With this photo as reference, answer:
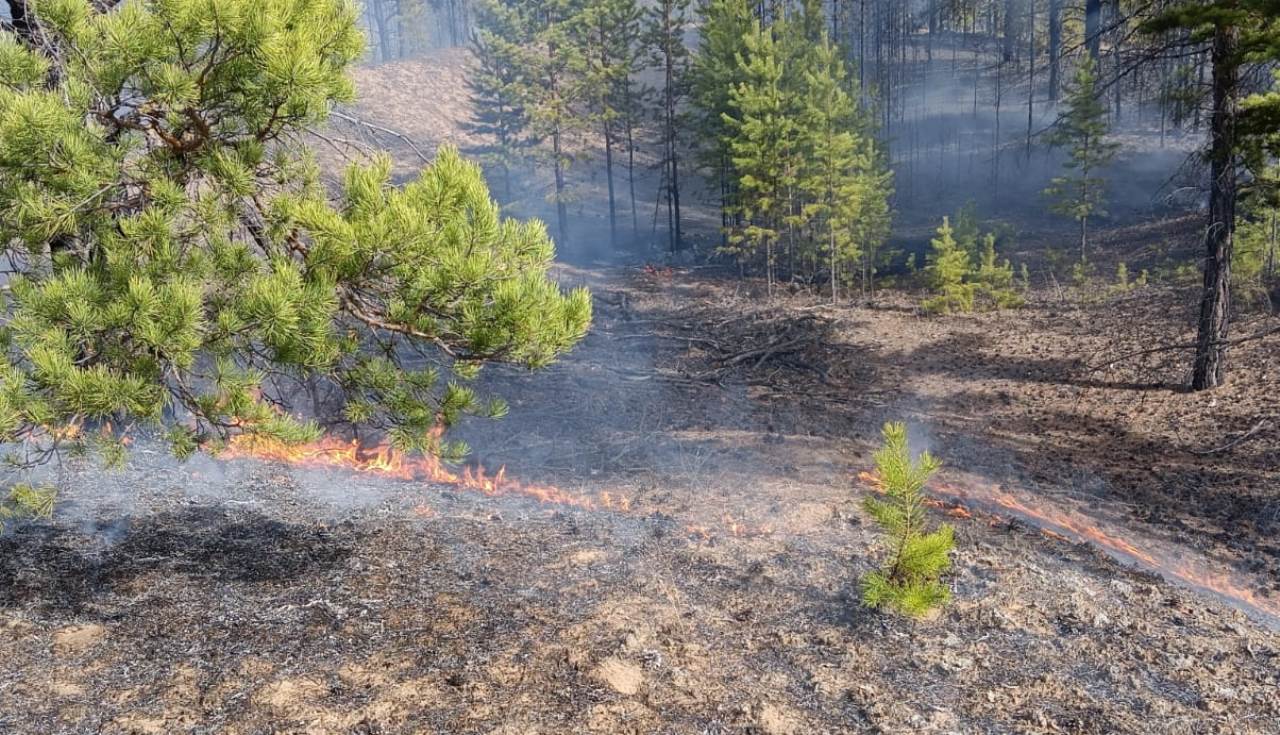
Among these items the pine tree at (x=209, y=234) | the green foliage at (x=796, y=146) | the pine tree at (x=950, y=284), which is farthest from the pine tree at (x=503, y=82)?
the pine tree at (x=209, y=234)

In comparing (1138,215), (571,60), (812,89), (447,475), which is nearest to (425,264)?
(447,475)

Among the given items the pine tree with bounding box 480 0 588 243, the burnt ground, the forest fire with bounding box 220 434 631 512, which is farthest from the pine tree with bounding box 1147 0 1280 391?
the pine tree with bounding box 480 0 588 243

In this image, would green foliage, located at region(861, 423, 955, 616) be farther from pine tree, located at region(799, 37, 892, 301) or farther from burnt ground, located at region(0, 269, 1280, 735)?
pine tree, located at region(799, 37, 892, 301)

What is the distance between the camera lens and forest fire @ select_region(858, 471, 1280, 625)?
9.01 m

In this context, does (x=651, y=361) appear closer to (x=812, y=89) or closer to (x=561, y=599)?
(x=561, y=599)

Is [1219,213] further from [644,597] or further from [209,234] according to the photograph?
[209,234]

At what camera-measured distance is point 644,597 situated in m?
7.38

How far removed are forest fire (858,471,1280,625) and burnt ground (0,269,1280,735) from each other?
0.90 ft

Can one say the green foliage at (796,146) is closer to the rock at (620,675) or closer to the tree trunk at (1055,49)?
the rock at (620,675)

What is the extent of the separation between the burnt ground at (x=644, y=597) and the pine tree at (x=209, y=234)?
1.60 meters

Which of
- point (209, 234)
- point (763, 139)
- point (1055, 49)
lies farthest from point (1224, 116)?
point (1055, 49)

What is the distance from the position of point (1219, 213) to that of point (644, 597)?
502 inches

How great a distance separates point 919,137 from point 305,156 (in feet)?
218

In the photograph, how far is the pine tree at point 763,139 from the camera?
2903 centimetres
